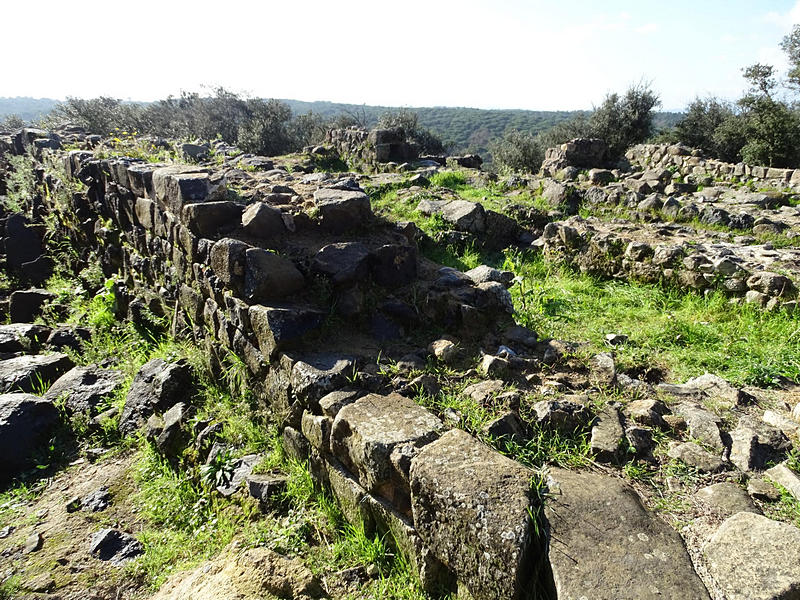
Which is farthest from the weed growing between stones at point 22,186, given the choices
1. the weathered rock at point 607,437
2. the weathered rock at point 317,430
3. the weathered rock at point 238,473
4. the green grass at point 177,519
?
the weathered rock at point 607,437

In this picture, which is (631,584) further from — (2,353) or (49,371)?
(2,353)

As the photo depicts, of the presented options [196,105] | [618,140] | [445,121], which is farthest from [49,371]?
[445,121]

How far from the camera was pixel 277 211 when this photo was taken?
4398 mm

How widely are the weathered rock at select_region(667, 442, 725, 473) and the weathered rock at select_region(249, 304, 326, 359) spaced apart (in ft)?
7.82

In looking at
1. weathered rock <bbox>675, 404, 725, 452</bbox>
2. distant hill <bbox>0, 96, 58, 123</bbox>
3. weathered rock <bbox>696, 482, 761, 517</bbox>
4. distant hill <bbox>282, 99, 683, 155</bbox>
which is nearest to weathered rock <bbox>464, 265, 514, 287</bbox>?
weathered rock <bbox>675, 404, 725, 452</bbox>

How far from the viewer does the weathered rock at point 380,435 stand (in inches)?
98.7

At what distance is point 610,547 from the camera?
1901 mm

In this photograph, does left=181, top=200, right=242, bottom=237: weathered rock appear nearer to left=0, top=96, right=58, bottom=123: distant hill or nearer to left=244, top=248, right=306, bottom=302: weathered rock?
left=244, top=248, right=306, bottom=302: weathered rock

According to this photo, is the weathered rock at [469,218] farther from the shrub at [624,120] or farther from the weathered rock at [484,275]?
the shrub at [624,120]

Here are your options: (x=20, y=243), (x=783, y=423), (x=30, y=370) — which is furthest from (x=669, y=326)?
(x=20, y=243)

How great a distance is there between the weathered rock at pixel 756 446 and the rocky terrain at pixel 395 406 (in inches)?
0.4

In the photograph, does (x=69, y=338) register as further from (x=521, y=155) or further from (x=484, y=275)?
(x=521, y=155)

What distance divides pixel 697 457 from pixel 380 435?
1.60 meters

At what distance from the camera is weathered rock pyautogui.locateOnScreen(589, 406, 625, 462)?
2484 mm
